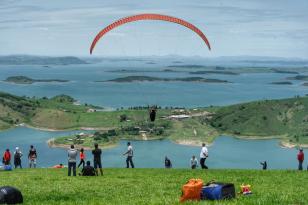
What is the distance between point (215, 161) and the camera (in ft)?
568

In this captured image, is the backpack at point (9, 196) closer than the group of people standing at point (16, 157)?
Yes

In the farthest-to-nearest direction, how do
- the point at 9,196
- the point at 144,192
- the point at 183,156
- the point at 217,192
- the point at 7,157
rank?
the point at 183,156 < the point at 7,157 < the point at 144,192 < the point at 9,196 < the point at 217,192

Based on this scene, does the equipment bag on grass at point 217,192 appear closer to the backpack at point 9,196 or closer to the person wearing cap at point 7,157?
the backpack at point 9,196

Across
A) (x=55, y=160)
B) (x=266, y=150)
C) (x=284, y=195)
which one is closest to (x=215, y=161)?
(x=266, y=150)

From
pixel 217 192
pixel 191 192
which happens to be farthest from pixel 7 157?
pixel 217 192

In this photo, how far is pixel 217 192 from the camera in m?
15.0

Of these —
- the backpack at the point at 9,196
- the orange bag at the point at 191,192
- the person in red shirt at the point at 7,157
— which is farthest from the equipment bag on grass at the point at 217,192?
the person in red shirt at the point at 7,157

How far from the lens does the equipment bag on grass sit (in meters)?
15.0

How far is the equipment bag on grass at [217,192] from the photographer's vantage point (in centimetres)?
1500

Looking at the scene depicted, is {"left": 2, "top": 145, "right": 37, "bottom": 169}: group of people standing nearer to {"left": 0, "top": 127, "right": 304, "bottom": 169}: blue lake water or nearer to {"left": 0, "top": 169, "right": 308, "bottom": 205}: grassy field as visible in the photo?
{"left": 0, "top": 169, "right": 308, "bottom": 205}: grassy field

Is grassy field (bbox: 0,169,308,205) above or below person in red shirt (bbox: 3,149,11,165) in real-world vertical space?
above

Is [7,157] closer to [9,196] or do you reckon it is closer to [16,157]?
[16,157]

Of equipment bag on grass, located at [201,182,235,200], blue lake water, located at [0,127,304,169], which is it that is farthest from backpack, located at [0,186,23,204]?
blue lake water, located at [0,127,304,169]

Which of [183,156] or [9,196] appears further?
[183,156]
